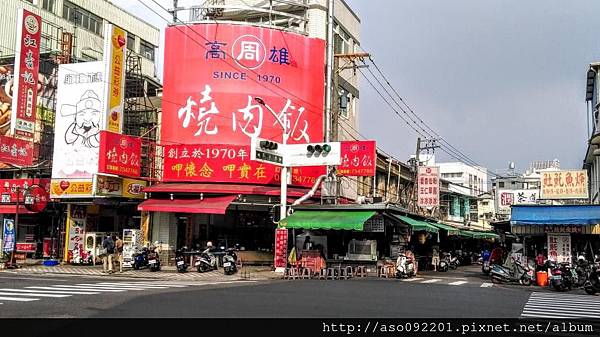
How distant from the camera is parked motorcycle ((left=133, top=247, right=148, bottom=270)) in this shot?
973 inches

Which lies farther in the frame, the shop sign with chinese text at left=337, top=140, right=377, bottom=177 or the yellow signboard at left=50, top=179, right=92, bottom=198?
the shop sign with chinese text at left=337, top=140, right=377, bottom=177

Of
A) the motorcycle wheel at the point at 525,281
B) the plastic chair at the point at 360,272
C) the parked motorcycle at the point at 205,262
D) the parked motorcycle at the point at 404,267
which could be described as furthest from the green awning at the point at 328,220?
the motorcycle wheel at the point at 525,281

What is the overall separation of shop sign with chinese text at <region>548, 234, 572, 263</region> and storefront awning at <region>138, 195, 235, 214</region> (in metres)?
14.1

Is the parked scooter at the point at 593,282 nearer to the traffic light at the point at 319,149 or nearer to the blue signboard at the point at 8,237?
the traffic light at the point at 319,149

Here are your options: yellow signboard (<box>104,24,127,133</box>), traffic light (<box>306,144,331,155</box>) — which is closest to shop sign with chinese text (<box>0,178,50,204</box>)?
yellow signboard (<box>104,24,127,133</box>)

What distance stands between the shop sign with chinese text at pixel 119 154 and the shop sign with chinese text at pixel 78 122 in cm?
108

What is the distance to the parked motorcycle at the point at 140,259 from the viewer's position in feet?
81.1

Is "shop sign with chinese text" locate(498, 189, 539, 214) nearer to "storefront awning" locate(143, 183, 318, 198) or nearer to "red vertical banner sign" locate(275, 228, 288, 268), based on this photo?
"storefront awning" locate(143, 183, 318, 198)

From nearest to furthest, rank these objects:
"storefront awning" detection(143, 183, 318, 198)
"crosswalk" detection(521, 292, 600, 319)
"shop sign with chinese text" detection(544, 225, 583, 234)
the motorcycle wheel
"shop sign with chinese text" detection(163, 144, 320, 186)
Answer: "crosswalk" detection(521, 292, 600, 319) < the motorcycle wheel < "shop sign with chinese text" detection(544, 225, 583, 234) < "storefront awning" detection(143, 183, 318, 198) < "shop sign with chinese text" detection(163, 144, 320, 186)

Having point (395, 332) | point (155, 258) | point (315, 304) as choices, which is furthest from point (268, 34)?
point (395, 332)

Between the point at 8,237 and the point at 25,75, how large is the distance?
24.7 ft

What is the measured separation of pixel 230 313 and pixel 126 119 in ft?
76.4

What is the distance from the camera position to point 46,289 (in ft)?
47.3

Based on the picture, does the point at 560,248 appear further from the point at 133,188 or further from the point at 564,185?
the point at 133,188
